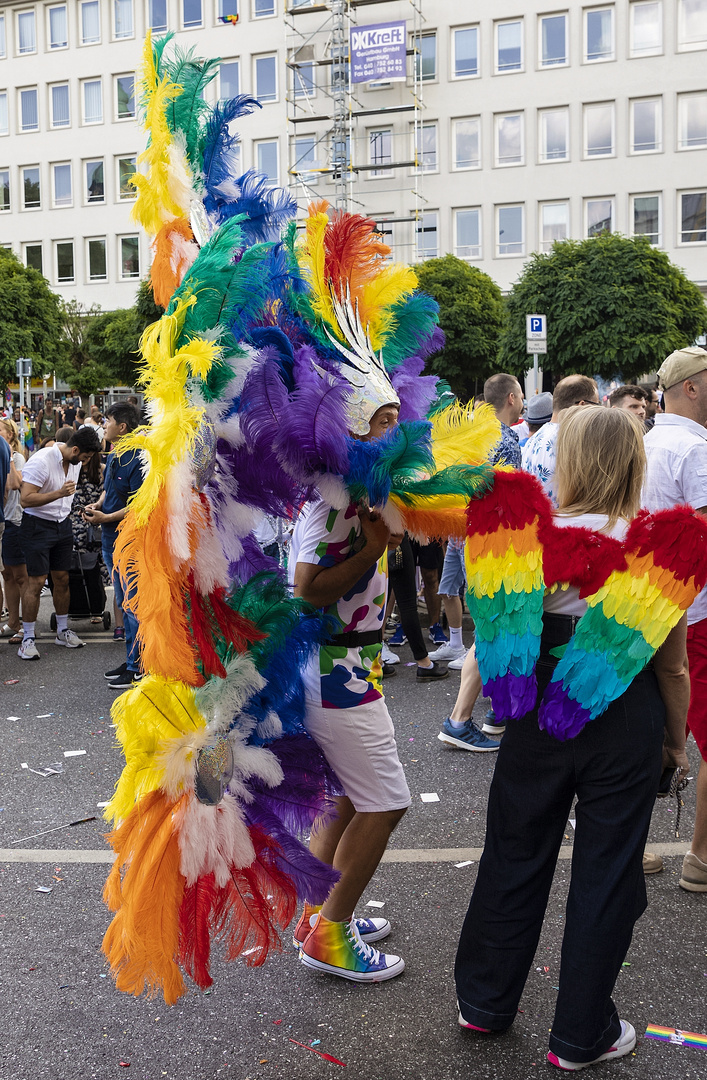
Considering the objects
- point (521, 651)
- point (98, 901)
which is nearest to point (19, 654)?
point (98, 901)

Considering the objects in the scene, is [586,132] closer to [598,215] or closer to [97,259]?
[598,215]

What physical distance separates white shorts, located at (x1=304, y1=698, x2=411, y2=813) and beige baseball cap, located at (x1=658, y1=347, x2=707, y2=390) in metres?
1.88

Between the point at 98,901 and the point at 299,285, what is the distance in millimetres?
2390

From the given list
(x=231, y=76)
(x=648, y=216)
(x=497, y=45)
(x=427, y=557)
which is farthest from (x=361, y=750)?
(x=231, y=76)

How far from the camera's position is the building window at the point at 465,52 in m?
37.3

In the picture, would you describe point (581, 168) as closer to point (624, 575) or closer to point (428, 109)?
point (428, 109)

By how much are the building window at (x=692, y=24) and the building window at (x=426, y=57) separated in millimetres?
9576

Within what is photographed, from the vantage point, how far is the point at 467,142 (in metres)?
37.6

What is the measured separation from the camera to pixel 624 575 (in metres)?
2.35

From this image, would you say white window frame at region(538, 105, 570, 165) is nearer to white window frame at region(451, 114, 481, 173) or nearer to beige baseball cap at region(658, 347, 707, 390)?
white window frame at region(451, 114, 481, 173)

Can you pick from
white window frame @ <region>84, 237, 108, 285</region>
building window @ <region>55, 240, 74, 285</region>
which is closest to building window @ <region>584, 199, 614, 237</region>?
white window frame @ <region>84, 237, 108, 285</region>

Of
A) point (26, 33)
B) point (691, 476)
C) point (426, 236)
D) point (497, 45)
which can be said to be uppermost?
point (26, 33)

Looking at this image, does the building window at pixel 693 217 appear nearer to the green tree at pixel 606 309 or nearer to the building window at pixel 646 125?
the building window at pixel 646 125

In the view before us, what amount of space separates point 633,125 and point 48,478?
34.4m
